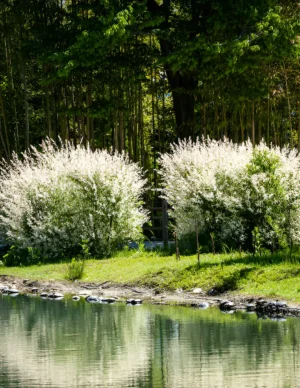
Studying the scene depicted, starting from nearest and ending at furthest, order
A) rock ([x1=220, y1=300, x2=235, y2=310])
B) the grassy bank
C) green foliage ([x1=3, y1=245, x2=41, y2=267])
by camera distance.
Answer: rock ([x1=220, y1=300, x2=235, y2=310]), the grassy bank, green foliage ([x1=3, y1=245, x2=41, y2=267])

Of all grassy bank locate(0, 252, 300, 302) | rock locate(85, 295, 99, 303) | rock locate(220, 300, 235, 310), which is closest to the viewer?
rock locate(220, 300, 235, 310)

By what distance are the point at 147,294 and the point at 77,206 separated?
5989 mm

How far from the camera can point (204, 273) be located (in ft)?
58.7

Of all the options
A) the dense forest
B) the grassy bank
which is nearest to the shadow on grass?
the grassy bank

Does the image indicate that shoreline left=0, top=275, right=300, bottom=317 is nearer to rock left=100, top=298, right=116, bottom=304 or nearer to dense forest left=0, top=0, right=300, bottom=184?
rock left=100, top=298, right=116, bottom=304

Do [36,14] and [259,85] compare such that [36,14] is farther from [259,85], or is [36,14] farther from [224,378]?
[224,378]

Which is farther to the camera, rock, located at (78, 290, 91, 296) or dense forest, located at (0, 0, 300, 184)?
dense forest, located at (0, 0, 300, 184)

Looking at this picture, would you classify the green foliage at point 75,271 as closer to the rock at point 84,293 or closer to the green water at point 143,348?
the rock at point 84,293

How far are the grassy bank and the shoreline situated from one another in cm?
21

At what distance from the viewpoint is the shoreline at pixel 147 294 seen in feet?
50.7

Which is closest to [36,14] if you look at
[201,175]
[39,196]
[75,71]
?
[75,71]

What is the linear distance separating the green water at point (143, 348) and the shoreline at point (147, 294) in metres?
0.44

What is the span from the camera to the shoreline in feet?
50.7

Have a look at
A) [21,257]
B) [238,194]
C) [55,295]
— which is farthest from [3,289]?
[238,194]
